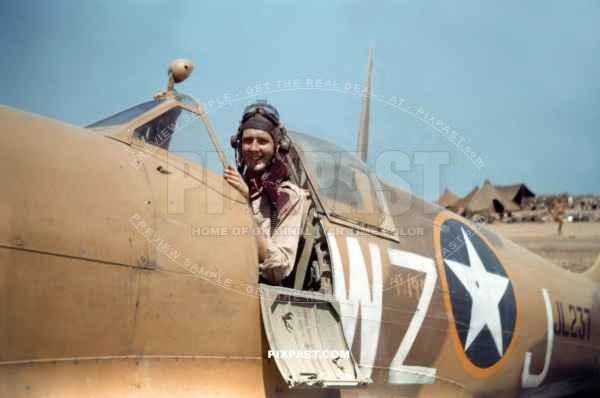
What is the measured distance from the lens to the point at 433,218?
5.79 meters

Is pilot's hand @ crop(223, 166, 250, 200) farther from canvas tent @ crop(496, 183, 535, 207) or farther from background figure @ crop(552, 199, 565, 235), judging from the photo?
canvas tent @ crop(496, 183, 535, 207)

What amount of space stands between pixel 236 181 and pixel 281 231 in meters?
0.45

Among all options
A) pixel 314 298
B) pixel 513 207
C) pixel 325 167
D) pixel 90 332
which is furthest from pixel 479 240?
pixel 513 207

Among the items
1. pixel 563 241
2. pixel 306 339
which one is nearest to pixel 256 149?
pixel 306 339

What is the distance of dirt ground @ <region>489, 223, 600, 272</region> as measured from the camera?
71.7 ft

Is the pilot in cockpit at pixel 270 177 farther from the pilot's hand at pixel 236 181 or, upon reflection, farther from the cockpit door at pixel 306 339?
the cockpit door at pixel 306 339

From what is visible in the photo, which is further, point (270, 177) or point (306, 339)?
point (270, 177)

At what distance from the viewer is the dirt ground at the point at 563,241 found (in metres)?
21.8

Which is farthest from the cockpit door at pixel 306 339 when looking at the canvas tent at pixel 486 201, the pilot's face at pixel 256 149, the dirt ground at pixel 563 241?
the canvas tent at pixel 486 201

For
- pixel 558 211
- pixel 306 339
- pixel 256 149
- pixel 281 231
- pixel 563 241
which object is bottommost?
pixel 306 339

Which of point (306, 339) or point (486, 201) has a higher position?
point (486, 201)

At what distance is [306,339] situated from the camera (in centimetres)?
389

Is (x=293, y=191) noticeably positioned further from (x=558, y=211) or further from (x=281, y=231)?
(x=558, y=211)

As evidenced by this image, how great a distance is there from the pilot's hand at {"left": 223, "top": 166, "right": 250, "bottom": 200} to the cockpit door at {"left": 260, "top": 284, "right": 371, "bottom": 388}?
55 cm
